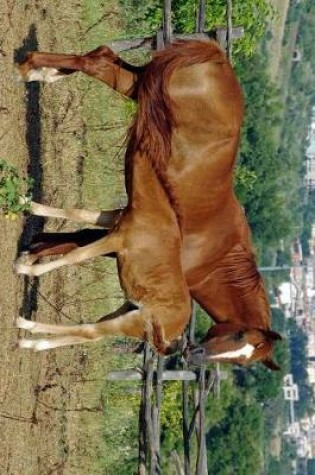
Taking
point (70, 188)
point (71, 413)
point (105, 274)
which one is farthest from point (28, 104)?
point (71, 413)

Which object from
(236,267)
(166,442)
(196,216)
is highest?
(196,216)

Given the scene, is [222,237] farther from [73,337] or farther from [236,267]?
[73,337]

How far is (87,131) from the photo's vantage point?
11.8m

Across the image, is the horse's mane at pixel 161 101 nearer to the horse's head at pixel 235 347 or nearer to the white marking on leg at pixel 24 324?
the horse's head at pixel 235 347

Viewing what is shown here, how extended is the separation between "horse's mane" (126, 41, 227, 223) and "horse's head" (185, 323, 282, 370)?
3.85 feet

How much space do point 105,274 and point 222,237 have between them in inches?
190

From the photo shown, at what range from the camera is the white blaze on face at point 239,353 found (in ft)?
20.6

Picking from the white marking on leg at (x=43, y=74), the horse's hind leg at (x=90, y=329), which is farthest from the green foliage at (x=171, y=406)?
the white marking on leg at (x=43, y=74)

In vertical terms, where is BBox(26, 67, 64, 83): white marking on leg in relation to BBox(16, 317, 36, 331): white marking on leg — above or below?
above

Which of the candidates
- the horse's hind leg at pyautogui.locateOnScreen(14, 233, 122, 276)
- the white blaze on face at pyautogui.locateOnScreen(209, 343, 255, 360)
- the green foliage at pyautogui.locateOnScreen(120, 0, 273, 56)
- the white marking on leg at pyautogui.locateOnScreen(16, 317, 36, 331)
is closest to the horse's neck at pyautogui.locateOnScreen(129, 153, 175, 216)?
the horse's hind leg at pyautogui.locateOnScreen(14, 233, 122, 276)

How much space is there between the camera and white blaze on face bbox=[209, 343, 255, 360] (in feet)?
20.6

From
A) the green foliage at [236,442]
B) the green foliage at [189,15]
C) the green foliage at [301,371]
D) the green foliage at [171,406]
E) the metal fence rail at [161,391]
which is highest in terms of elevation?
the green foliage at [189,15]

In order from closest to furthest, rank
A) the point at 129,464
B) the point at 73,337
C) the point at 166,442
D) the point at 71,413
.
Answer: the point at 73,337 → the point at 71,413 → the point at 129,464 → the point at 166,442

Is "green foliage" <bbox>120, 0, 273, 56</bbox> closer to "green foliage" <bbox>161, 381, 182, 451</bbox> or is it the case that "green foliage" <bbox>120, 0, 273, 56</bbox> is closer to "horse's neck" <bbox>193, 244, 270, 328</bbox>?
"green foliage" <bbox>161, 381, 182, 451</bbox>
